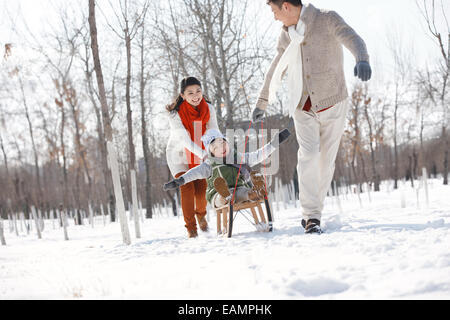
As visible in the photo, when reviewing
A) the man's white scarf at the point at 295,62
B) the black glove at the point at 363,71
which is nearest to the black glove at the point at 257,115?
the man's white scarf at the point at 295,62

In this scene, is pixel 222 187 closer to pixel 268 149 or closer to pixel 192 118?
pixel 268 149

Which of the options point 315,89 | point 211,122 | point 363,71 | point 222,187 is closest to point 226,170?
point 222,187

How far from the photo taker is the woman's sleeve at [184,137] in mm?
3519

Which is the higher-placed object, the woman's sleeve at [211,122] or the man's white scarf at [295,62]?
the man's white scarf at [295,62]

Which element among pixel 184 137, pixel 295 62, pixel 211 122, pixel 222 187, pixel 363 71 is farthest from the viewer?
pixel 211 122

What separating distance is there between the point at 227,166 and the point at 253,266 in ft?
5.40

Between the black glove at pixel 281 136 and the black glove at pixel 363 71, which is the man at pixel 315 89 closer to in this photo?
the black glove at pixel 363 71

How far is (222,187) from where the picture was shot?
3.08 m

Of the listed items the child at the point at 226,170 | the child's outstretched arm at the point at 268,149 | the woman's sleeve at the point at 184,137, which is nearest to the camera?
the child at the point at 226,170

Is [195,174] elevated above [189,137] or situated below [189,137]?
below

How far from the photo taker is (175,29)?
7.93 m

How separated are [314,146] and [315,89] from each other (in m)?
0.48

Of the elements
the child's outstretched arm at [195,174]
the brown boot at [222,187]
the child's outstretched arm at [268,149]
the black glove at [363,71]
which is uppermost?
the black glove at [363,71]
